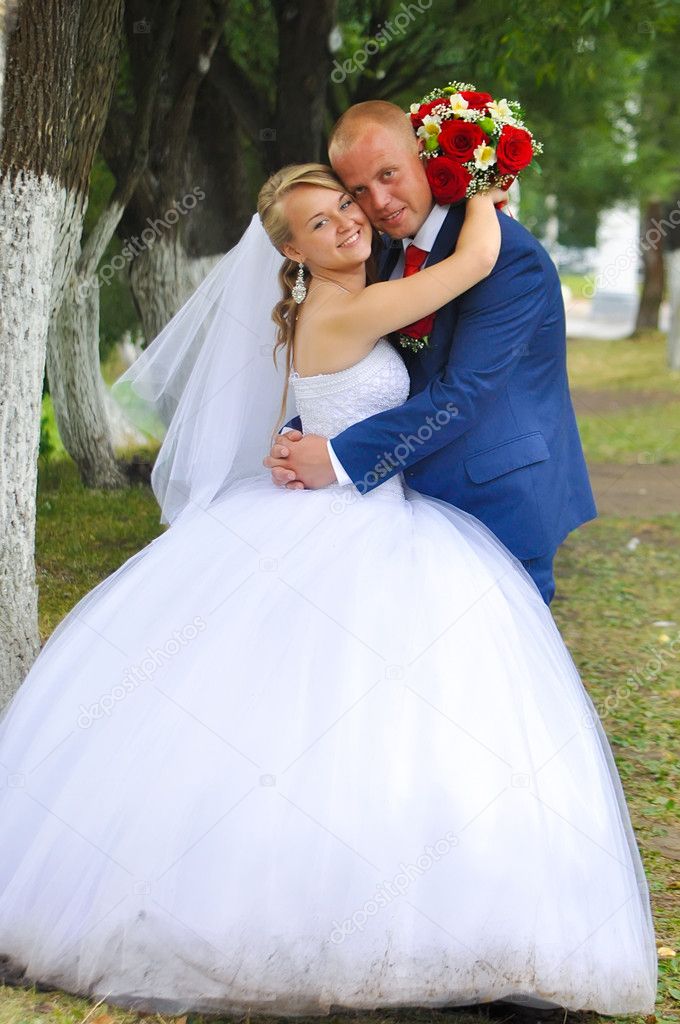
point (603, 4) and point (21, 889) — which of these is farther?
point (603, 4)

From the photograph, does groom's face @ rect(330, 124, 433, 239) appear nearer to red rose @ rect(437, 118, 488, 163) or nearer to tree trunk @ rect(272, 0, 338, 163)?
red rose @ rect(437, 118, 488, 163)

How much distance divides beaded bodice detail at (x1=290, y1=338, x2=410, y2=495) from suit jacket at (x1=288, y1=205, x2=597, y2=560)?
0.07 metres

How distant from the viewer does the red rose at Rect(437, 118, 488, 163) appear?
11.1 ft

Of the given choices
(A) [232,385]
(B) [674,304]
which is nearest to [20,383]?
(A) [232,385]

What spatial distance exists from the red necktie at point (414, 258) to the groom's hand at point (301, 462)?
22.2 inches

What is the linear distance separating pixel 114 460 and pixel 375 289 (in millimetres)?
5843

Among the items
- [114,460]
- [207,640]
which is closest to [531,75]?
[114,460]

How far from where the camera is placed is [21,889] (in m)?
3.07

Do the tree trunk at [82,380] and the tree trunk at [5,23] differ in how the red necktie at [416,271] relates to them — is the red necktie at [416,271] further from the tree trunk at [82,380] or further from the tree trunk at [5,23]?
the tree trunk at [82,380]

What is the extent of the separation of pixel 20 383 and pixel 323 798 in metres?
2.16

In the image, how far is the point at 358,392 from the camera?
11.5 feet

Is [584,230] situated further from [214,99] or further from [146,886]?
[146,886]

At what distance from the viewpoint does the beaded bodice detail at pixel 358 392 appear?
138 inches

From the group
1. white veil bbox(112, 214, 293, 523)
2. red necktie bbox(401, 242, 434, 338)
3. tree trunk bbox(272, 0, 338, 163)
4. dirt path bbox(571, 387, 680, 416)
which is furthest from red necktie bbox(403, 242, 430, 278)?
dirt path bbox(571, 387, 680, 416)
